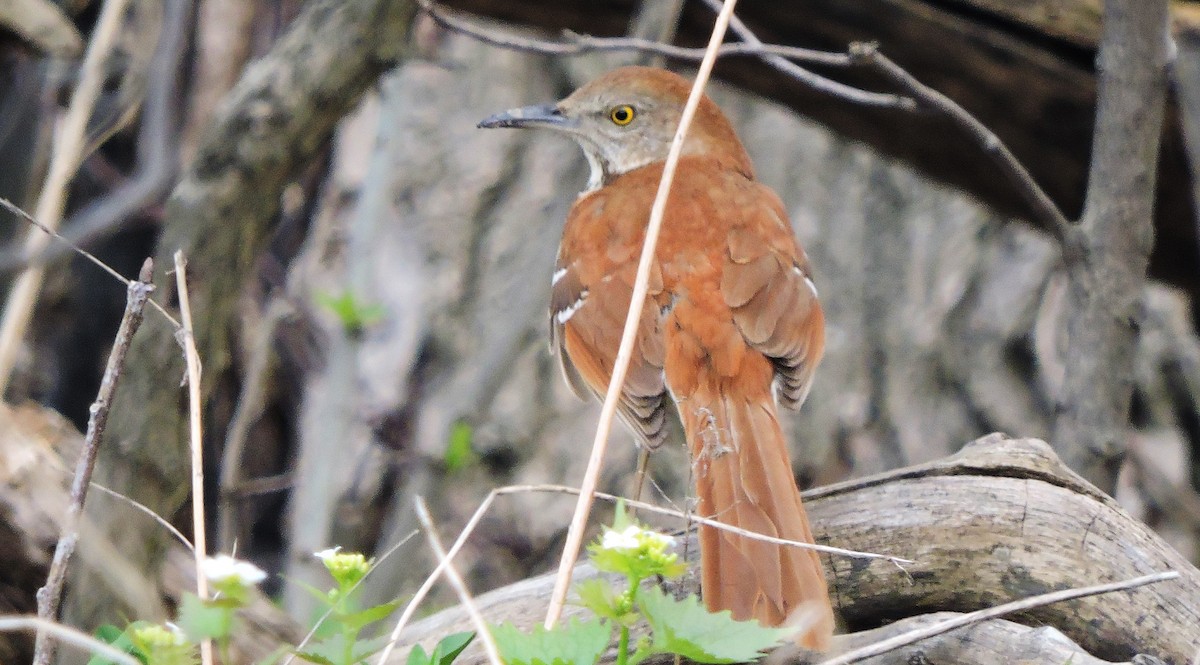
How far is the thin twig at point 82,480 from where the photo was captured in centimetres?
187

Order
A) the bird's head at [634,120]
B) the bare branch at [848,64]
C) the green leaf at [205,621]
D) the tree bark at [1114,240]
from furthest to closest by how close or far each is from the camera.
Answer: the bird's head at [634,120] → the tree bark at [1114,240] → the bare branch at [848,64] → the green leaf at [205,621]

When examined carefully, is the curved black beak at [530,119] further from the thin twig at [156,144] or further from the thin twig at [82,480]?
the thin twig at [82,480]

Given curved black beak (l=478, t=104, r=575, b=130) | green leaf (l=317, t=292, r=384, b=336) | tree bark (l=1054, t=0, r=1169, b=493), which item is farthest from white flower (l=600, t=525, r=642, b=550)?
green leaf (l=317, t=292, r=384, b=336)

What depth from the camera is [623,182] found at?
13.0 ft

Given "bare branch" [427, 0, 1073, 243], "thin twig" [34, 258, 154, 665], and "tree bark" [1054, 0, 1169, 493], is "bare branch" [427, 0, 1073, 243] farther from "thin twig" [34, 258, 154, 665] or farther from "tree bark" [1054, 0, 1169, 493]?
"thin twig" [34, 258, 154, 665]

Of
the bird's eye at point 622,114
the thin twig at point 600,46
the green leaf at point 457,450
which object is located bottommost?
the green leaf at point 457,450

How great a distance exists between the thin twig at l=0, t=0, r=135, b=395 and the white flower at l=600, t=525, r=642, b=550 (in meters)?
1.90

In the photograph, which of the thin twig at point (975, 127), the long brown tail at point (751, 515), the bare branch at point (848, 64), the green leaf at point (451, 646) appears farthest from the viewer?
the bare branch at point (848, 64)

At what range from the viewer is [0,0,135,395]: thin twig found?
3303 mm

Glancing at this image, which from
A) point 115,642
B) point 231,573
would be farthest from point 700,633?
point 115,642

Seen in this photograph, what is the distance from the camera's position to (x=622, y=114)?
13.7 feet

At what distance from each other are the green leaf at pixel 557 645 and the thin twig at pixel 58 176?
182cm

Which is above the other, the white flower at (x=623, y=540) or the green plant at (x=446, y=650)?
the white flower at (x=623, y=540)

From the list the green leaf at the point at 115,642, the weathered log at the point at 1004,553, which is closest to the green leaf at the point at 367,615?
the green leaf at the point at 115,642
